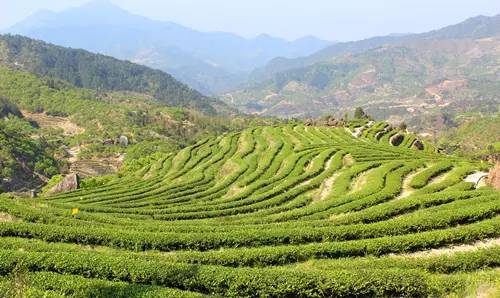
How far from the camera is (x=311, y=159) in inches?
A: 2265

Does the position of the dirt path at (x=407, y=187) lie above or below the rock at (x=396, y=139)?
above

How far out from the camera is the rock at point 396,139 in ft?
320

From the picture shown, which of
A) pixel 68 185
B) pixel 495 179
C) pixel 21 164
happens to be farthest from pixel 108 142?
pixel 495 179

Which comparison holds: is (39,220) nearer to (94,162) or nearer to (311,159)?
(311,159)

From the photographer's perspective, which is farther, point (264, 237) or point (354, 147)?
point (354, 147)

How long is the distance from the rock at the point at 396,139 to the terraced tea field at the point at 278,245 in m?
54.7

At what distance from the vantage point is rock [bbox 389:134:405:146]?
320 ft

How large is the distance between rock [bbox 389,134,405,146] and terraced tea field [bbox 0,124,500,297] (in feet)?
179

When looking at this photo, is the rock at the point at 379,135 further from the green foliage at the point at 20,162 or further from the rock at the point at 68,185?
the green foliage at the point at 20,162

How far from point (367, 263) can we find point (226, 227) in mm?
10234

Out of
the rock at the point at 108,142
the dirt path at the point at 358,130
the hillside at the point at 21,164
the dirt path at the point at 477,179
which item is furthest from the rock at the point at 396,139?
the rock at the point at 108,142

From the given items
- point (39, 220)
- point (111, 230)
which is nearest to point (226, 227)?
point (111, 230)

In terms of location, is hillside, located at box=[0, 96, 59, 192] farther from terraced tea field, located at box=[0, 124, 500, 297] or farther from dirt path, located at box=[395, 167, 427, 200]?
dirt path, located at box=[395, 167, 427, 200]

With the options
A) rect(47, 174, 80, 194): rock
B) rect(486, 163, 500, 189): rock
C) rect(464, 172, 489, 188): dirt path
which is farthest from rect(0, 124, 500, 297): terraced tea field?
rect(47, 174, 80, 194): rock
